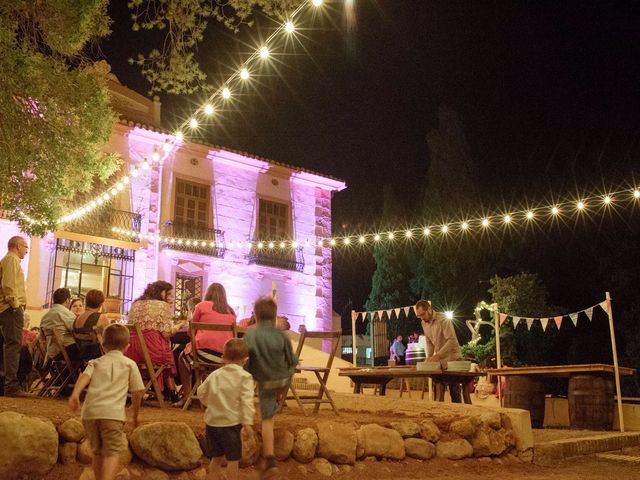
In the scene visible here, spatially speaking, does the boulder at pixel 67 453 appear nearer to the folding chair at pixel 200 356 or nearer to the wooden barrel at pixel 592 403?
the folding chair at pixel 200 356

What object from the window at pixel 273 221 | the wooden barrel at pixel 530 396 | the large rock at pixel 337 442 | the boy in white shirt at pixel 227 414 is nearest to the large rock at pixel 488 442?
the large rock at pixel 337 442

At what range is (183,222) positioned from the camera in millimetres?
16594

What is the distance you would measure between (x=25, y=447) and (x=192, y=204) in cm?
1379

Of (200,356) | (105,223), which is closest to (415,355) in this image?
(200,356)

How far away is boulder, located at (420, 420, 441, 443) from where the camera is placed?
16.6 ft

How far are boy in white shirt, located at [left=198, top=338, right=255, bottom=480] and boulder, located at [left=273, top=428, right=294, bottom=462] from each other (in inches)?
26.4

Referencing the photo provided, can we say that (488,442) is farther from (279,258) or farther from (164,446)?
(279,258)

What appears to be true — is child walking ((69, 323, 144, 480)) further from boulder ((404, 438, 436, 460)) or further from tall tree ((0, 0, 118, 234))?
tall tree ((0, 0, 118, 234))

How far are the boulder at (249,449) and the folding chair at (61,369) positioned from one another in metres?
2.45

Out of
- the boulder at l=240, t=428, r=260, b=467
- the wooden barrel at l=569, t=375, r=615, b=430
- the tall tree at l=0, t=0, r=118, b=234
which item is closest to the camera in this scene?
the boulder at l=240, t=428, r=260, b=467

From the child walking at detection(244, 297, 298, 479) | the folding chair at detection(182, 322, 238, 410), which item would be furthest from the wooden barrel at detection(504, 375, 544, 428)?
the child walking at detection(244, 297, 298, 479)

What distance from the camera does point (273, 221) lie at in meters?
18.3

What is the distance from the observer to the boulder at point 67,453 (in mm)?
3535

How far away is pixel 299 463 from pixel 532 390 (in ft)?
17.5
